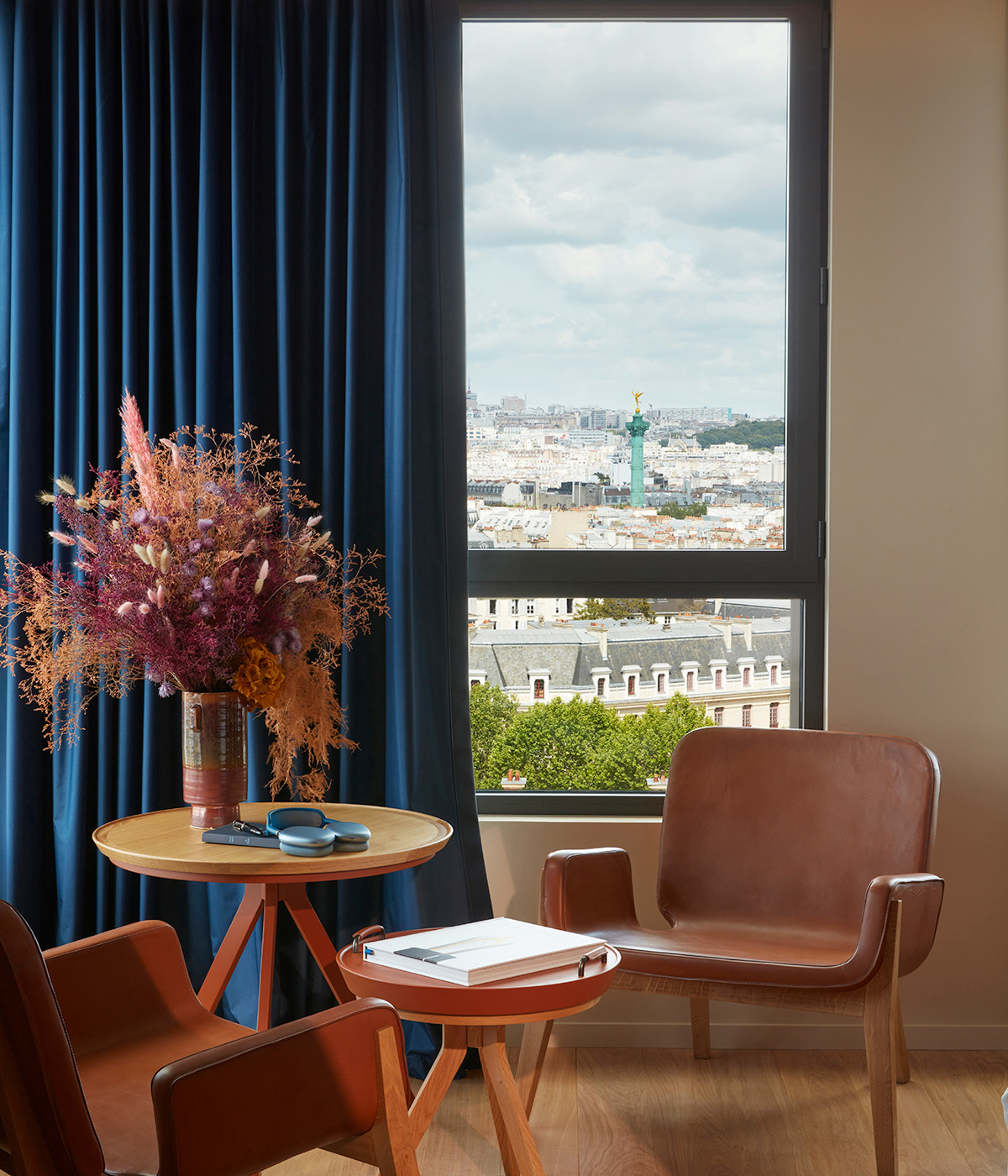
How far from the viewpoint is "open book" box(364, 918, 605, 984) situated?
5.43 feet

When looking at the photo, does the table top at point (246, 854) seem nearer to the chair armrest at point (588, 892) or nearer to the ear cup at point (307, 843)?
the ear cup at point (307, 843)

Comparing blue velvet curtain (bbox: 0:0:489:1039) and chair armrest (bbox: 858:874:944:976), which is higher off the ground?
blue velvet curtain (bbox: 0:0:489:1039)

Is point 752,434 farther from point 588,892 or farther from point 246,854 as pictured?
point 246,854

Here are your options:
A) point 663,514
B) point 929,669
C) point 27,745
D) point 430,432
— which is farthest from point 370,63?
point 929,669

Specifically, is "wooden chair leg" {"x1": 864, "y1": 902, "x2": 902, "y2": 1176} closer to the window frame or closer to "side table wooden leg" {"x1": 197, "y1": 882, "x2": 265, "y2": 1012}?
the window frame

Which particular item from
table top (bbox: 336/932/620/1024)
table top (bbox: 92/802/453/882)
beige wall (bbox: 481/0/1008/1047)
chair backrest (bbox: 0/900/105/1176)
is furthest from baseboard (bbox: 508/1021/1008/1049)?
chair backrest (bbox: 0/900/105/1176)

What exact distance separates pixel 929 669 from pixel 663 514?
0.84m

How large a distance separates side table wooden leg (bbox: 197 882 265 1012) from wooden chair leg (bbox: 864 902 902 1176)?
126cm

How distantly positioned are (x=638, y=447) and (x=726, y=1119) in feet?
5.73

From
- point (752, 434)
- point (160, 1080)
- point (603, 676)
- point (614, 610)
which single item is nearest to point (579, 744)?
point (603, 676)

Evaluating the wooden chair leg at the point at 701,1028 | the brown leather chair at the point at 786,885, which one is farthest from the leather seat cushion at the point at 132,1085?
the wooden chair leg at the point at 701,1028

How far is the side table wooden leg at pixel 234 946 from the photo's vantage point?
209 centimetres

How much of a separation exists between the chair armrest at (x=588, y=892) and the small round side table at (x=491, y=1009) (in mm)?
578

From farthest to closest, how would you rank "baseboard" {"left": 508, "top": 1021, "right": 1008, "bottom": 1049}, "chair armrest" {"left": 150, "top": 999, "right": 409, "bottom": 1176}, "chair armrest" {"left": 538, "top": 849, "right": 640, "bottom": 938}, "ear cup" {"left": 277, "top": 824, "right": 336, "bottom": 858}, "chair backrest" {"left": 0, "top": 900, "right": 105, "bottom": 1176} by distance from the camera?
"baseboard" {"left": 508, "top": 1021, "right": 1008, "bottom": 1049} → "chair armrest" {"left": 538, "top": 849, "right": 640, "bottom": 938} → "ear cup" {"left": 277, "top": 824, "right": 336, "bottom": 858} → "chair armrest" {"left": 150, "top": 999, "right": 409, "bottom": 1176} → "chair backrest" {"left": 0, "top": 900, "right": 105, "bottom": 1176}
